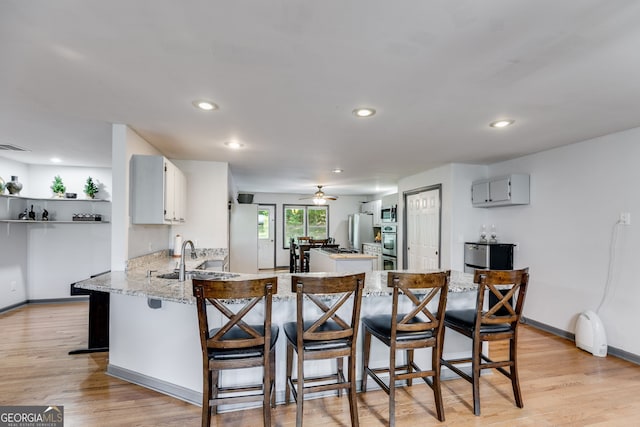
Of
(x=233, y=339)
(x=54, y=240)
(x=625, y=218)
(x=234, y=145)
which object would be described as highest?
(x=234, y=145)

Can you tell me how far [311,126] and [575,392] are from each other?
3164 mm

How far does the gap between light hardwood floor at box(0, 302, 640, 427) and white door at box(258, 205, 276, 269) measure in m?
6.11

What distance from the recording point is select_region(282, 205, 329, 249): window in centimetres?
975

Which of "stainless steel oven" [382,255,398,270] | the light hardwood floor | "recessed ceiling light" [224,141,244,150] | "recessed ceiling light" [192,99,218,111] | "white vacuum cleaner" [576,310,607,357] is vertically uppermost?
"recessed ceiling light" [192,99,218,111]

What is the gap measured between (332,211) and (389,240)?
338cm

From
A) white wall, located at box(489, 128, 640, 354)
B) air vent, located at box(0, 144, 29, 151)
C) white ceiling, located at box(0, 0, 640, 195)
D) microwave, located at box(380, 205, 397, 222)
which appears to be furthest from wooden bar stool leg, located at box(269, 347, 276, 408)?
microwave, located at box(380, 205, 397, 222)

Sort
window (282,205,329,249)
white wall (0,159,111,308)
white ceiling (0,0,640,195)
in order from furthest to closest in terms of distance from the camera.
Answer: window (282,205,329,249), white wall (0,159,111,308), white ceiling (0,0,640,195)

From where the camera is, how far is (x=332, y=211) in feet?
33.3

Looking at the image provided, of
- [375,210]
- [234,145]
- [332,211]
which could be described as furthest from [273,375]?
[332,211]

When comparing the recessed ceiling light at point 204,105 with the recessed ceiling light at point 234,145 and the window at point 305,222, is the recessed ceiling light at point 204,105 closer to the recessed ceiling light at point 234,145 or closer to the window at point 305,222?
the recessed ceiling light at point 234,145

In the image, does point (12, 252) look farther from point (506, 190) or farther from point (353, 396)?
point (506, 190)

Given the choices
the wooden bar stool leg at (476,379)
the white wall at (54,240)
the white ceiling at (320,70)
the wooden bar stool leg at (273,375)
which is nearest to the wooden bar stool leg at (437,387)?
the wooden bar stool leg at (476,379)

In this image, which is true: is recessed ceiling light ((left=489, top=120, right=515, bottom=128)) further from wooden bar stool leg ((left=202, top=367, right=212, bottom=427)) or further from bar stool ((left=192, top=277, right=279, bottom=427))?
wooden bar stool leg ((left=202, top=367, right=212, bottom=427))

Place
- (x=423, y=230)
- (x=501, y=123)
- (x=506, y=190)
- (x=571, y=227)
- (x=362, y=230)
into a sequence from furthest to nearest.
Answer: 1. (x=362, y=230)
2. (x=423, y=230)
3. (x=506, y=190)
4. (x=571, y=227)
5. (x=501, y=123)
